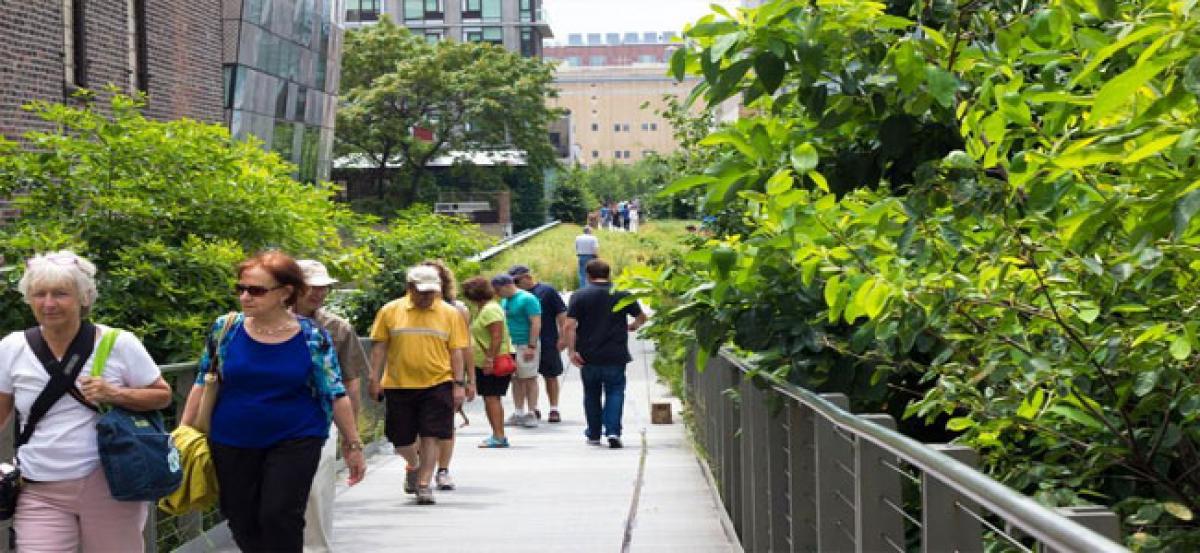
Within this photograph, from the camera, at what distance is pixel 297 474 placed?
6738 millimetres

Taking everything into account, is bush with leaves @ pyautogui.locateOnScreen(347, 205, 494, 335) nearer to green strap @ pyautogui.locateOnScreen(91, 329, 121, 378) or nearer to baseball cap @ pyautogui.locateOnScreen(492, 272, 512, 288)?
baseball cap @ pyautogui.locateOnScreen(492, 272, 512, 288)

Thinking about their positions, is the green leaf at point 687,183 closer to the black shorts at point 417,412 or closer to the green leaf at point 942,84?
the green leaf at point 942,84

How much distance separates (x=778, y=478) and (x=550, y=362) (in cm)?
1158

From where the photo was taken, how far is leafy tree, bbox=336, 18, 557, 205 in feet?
242

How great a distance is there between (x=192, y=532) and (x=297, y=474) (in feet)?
9.33

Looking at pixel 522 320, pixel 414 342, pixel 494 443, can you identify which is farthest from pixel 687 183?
pixel 522 320

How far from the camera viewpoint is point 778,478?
676 cm

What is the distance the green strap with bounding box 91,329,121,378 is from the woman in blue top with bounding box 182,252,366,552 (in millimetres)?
719

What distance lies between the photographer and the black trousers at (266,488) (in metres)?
6.70

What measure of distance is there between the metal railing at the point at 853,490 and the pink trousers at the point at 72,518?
248 centimetres

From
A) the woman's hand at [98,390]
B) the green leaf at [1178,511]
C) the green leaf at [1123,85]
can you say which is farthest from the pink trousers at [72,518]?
the green leaf at [1123,85]

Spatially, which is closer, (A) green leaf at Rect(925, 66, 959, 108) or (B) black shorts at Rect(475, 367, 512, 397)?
(A) green leaf at Rect(925, 66, 959, 108)

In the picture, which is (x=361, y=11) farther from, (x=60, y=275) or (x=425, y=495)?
(x=60, y=275)

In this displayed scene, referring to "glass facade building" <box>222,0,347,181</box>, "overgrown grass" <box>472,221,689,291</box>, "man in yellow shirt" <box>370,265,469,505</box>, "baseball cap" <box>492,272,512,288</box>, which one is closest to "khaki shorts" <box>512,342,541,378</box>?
"baseball cap" <box>492,272,512,288</box>
